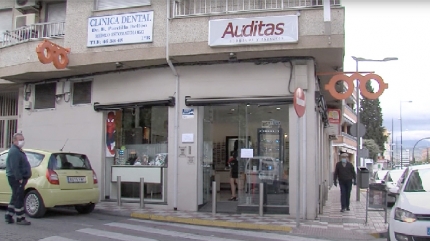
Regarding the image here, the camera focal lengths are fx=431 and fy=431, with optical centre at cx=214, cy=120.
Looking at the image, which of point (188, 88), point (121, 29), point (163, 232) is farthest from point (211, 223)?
point (121, 29)

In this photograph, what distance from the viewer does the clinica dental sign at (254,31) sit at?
1072cm

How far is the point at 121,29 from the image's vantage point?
1222 cm

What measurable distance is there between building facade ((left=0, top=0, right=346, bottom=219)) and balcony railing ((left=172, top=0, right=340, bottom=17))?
0.03 meters

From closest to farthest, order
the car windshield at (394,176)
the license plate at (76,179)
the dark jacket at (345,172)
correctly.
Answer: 1. the license plate at (76,179)
2. the dark jacket at (345,172)
3. the car windshield at (394,176)

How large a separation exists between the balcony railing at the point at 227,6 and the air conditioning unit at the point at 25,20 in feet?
18.6

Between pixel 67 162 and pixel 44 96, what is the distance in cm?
526

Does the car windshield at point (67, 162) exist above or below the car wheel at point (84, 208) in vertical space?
above

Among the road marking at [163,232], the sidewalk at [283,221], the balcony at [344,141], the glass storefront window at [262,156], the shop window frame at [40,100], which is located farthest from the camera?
the balcony at [344,141]

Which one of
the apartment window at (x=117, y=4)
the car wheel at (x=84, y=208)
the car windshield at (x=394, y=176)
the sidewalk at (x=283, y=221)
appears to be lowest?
the sidewalk at (x=283, y=221)

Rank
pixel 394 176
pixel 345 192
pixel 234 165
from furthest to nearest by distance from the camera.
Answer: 1. pixel 394 176
2. pixel 234 165
3. pixel 345 192

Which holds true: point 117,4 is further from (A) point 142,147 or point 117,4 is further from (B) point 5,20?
(B) point 5,20

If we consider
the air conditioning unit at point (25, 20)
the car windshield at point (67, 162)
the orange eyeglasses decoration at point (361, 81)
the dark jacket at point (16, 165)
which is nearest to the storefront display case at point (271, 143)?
the orange eyeglasses decoration at point (361, 81)

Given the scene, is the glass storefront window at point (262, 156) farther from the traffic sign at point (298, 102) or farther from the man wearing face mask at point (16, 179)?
the man wearing face mask at point (16, 179)

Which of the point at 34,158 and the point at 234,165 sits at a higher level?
the point at 34,158
